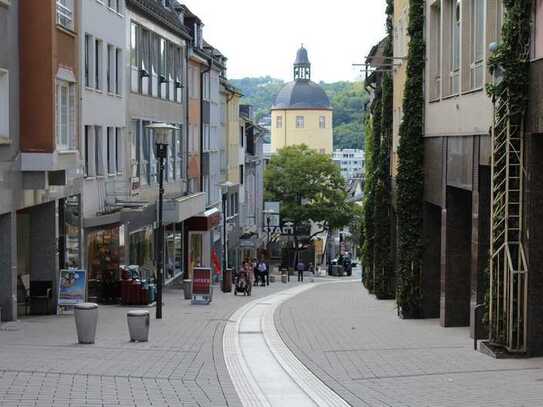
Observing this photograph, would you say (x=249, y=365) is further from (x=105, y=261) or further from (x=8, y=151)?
(x=105, y=261)

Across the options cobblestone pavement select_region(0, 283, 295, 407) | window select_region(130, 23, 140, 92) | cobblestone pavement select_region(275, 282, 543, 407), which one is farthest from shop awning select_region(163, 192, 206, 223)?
cobblestone pavement select_region(0, 283, 295, 407)

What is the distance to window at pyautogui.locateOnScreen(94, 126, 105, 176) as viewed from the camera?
33.1 m

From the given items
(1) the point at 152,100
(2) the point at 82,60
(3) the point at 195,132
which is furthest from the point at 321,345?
(3) the point at 195,132

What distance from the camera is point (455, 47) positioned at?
82.1 feet

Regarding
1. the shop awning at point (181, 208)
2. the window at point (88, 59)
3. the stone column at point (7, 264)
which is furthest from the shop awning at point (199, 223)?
the stone column at point (7, 264)

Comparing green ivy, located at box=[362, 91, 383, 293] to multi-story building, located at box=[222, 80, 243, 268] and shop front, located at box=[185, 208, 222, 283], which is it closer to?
shop front, located at box=[185, 208, 222, 283]

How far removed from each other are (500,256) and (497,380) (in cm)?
379

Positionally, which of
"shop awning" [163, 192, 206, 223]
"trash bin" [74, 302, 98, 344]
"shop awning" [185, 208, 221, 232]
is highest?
"shop awning" [163, 192, 206, 223]

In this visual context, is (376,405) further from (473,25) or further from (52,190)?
(52,190)

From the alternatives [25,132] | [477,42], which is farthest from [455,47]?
[25,132]

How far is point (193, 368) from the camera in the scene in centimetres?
1577

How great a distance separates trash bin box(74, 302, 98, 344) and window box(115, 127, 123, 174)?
59.6ft

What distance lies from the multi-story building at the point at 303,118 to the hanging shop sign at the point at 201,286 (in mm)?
123203

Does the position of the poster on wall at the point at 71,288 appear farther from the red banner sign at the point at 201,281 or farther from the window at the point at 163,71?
the window at the point at 163,71
